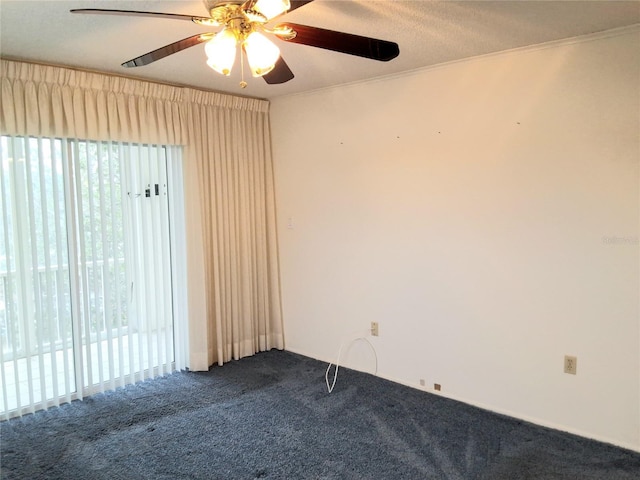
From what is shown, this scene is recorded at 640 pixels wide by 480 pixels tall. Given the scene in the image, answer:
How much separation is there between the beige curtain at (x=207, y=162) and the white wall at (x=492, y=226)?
1.50 ft

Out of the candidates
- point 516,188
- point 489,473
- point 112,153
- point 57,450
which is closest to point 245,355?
point 57,450

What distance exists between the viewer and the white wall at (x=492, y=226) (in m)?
2.63

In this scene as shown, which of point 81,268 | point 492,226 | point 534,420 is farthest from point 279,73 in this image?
point 534,420

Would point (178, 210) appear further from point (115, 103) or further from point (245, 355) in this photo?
point (245, 355)

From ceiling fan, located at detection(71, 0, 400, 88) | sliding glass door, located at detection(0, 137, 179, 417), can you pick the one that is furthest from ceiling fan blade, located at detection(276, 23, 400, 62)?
sliding glass door, located at detection(0, 137, 179, 417)

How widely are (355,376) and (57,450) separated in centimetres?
215

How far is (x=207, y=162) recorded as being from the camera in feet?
12.7

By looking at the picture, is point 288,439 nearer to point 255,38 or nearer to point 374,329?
point 374,329

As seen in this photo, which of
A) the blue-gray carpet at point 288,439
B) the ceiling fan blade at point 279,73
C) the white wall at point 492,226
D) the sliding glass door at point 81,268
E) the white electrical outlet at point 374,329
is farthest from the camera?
the white electrical outlet at point 374,329

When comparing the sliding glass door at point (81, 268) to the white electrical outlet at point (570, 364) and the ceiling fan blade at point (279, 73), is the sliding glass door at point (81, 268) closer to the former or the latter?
the ceiling fan blade at point (279, 73)

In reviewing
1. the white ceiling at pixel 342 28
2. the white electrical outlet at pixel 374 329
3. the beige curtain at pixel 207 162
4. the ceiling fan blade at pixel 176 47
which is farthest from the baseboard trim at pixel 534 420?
the ceiling fan blade at pixel 176 47

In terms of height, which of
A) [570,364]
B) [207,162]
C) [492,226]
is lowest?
[570,364]

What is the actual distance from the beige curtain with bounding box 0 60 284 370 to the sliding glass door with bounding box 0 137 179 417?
0.17m

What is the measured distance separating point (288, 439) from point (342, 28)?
8.01ft
